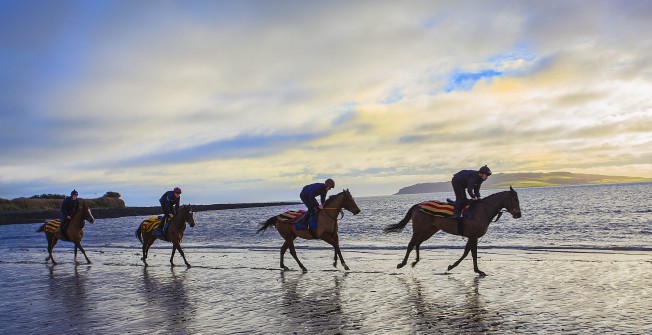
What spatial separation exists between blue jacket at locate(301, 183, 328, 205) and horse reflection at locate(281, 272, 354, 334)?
2.72 m

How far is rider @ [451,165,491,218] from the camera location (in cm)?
1395

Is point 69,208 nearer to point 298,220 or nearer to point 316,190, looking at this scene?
point 298,220

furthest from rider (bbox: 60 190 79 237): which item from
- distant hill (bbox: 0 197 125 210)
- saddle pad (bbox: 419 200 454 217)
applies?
distant hill (bbox: 0 197 125 210)

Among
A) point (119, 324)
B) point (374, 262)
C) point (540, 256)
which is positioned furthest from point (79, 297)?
point (540, 256)

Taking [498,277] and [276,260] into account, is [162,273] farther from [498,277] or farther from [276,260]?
[498,277]

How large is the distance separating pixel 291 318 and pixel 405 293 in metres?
3.24

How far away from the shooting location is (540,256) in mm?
18188

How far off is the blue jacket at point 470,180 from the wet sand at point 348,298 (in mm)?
2400

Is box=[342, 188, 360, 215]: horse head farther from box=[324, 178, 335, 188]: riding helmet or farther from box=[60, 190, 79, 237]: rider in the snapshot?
box=[60, 190, 79, 237]: rider

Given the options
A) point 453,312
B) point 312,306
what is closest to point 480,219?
point 453,312

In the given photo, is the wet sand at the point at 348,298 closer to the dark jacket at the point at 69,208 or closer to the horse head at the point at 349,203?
→ the horse head at the point at 349,203

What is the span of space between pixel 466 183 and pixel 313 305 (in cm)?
673

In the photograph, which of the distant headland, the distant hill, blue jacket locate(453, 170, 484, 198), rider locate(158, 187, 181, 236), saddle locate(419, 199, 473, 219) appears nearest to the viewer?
blue jacket locate(453, 170, 484, 198)

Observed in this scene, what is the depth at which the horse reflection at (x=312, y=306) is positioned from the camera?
337 inches
